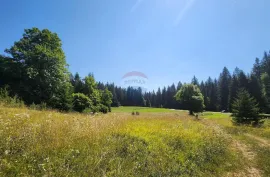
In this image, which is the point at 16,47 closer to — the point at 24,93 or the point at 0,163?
the point at 24,93

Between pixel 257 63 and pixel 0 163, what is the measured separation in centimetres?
8466

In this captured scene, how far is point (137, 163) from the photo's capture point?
459cm

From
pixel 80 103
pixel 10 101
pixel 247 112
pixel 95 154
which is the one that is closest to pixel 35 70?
pixel 10 101

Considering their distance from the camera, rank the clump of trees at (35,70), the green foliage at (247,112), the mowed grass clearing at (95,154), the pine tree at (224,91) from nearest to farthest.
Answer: the mowed grass clearing at (95,154)
the clump of trees at (35,70)
the green foliage at (247,112)
the pine tree at (224,91)

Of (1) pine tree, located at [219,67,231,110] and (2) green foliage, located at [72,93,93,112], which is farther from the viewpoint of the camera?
(1) pine tree, located at [219,67,231,110]

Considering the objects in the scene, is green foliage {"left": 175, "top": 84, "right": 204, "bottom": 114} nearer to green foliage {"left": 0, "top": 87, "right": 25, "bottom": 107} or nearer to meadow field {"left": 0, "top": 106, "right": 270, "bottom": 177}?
meadow field {"left": 0, "top": 106, "right": 270, "bottom": 177}

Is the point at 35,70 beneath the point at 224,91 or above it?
beneath

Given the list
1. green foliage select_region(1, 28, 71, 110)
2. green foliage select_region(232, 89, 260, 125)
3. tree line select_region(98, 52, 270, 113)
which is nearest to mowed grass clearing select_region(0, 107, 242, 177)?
green foliage select_region(1, 28, 71, 110)

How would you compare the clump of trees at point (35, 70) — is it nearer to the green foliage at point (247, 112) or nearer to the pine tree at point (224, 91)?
the green foliage at point (247, 112)

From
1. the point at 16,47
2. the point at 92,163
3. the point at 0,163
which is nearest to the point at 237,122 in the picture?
the point at 92,163

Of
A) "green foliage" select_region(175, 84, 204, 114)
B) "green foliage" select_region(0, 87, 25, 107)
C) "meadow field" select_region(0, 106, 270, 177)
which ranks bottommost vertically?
"meadow field" select_region(0, 106, 270, 177)

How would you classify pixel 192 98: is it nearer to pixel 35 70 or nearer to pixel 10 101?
pixel 35 70

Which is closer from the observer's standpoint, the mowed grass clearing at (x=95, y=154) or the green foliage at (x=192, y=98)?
the mowed grass clearing at (x=95, y=154)

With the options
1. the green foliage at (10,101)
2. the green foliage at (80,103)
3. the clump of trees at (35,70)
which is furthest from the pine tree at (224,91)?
the green foliage at (10,101)
